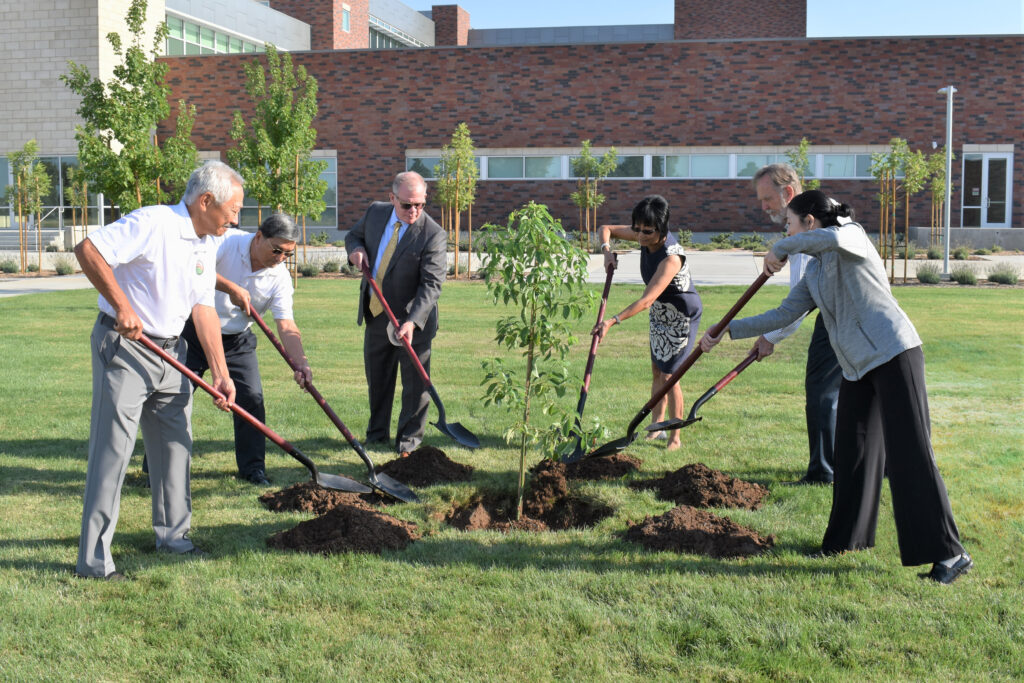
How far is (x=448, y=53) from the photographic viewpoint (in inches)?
1377

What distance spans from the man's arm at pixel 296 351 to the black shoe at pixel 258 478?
2.82 feet

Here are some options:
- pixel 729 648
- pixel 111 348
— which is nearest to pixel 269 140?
pixel 111 348

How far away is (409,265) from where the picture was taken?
6895 millimetres

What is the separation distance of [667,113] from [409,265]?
28.9m

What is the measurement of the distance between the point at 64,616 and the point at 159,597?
1.26 ft

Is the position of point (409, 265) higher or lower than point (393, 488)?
higher

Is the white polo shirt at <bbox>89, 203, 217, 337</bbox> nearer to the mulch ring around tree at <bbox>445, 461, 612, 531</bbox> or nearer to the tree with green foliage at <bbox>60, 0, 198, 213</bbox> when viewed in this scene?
the mulch ring around tree at <bbox>445, 461, 612, 531</bbox>

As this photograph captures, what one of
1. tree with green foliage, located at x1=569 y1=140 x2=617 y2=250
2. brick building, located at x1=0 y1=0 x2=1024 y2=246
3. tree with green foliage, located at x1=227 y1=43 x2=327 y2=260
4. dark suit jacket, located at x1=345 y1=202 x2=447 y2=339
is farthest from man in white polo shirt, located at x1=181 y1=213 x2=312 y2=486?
brick building, located at x1=0 y1=0 x2=1024 y2=246

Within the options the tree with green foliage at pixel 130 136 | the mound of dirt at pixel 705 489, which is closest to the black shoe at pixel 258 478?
the mound of dirt at pixel 705 489

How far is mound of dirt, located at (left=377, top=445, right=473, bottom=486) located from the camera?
609 centimetres

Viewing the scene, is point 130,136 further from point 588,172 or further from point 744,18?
point 744,18

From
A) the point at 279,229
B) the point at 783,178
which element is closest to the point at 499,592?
the point at 279,229

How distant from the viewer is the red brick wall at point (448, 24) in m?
55.8

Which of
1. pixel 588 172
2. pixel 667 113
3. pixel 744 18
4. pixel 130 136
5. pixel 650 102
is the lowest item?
pixel 130 136
